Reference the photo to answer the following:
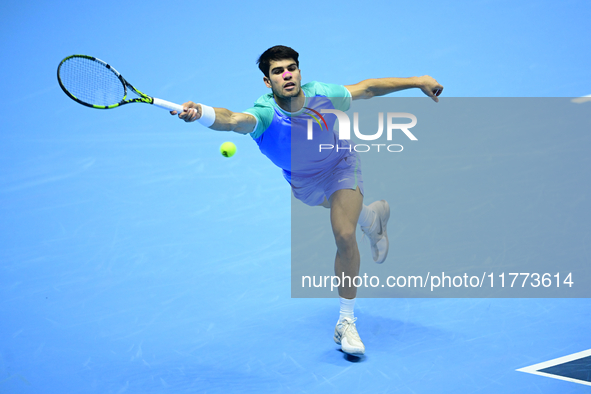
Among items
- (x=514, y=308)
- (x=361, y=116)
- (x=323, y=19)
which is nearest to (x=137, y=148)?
(x=361, y=116)

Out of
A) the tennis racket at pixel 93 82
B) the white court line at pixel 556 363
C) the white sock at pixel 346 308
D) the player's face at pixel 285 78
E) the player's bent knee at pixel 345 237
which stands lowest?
the white court line at pixel 556 363

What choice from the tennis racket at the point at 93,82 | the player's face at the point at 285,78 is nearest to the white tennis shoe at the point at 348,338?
the player's face at the point at 285,78

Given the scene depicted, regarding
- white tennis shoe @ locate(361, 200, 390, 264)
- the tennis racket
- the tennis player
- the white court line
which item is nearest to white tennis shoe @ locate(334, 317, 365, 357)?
the tennis player

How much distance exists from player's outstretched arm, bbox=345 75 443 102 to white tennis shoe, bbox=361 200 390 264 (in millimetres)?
951

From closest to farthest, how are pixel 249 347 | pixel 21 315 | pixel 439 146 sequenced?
pixel 249 347 < pixel 21 315 < pixel 439 146

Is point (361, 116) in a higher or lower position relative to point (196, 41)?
lower

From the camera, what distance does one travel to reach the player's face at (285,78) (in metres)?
2.83

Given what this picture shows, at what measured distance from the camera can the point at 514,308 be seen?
331 centimetres

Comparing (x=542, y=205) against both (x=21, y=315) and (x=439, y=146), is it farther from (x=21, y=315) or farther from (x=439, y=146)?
(x=21, y=315)

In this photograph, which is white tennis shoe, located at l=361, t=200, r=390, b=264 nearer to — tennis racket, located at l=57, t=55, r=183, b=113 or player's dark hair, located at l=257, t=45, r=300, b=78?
player's dark hair, located at l=257, t=45, r=300, b=78

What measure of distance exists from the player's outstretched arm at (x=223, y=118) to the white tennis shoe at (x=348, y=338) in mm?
1211

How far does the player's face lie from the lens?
2.83m

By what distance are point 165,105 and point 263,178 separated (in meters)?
2.96

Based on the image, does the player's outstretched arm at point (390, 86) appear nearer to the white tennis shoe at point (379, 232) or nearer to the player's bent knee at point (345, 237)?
the player's bent knee at point (345, 237)
